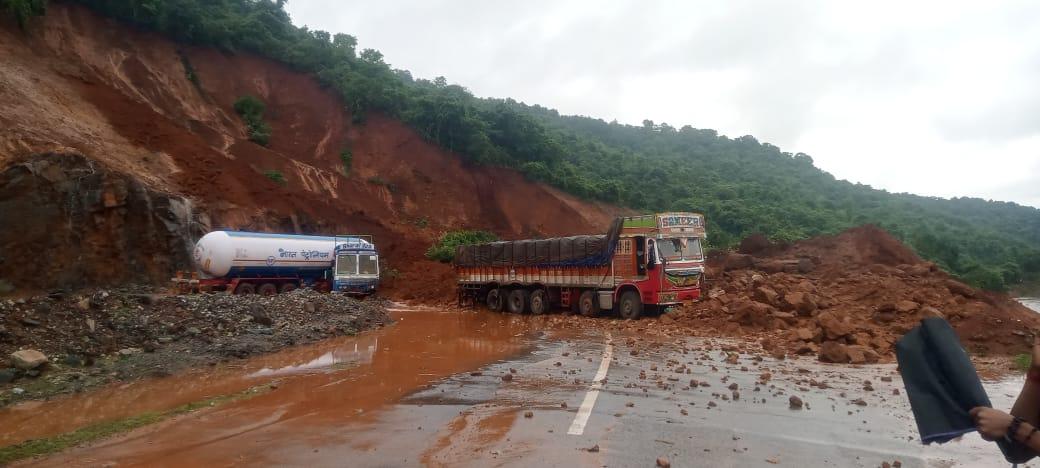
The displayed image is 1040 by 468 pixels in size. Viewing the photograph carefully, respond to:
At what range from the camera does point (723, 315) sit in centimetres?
1499

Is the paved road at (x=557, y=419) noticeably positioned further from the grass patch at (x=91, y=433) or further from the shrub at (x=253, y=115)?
the shrub at (x=253, y=115)

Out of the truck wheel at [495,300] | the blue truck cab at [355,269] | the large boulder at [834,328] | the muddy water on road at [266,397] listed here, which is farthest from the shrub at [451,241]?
the large boulder at [834,328]

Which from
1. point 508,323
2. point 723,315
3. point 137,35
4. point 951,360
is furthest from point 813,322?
point 137,35

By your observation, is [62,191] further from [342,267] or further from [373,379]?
[373,379]

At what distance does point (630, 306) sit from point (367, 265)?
47.1 feet

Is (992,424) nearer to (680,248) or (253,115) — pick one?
(680,248)

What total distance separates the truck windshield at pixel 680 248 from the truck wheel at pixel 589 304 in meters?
2.75

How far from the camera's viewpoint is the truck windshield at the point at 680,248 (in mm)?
17062

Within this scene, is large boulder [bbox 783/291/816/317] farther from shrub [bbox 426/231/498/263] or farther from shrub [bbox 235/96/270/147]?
shrub [bbox 235/96/270/147]

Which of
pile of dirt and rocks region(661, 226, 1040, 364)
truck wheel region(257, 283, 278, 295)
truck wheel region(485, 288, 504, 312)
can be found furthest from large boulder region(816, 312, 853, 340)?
truck wheel region(257, 283, 278, 295)

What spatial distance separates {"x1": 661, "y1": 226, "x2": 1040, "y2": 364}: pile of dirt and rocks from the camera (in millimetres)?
10969

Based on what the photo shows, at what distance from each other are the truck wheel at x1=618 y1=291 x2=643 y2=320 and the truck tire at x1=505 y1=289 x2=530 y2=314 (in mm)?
4362

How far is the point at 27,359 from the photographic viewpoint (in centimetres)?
864

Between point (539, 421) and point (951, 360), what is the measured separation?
431 centimetres
